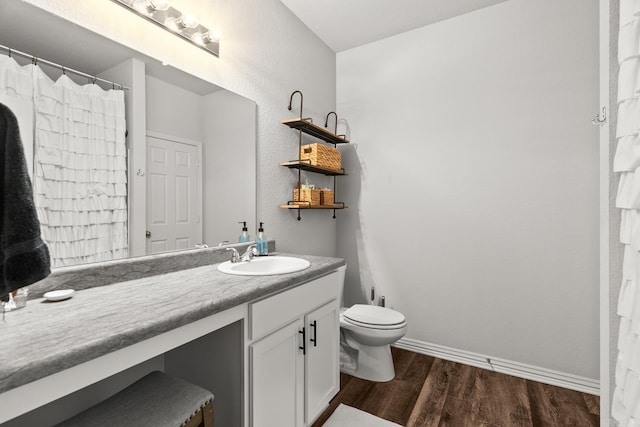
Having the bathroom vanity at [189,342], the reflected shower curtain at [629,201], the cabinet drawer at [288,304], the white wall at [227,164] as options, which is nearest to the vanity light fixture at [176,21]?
the white wall at [227,164]

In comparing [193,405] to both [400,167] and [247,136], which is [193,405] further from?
[400,167]

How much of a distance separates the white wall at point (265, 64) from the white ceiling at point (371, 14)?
4.5 inches

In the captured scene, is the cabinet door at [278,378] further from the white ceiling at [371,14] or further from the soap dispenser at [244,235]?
the white ceiling at [371,14]

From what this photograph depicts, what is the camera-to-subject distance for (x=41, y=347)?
663 mm

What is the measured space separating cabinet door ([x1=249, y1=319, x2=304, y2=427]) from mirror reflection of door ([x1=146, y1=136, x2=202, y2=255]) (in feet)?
2.21

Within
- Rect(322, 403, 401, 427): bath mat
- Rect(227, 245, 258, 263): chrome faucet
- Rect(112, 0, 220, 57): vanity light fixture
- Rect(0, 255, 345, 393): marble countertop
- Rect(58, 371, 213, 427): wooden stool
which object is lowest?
Rect(322, 403, 401, 427): bath mat

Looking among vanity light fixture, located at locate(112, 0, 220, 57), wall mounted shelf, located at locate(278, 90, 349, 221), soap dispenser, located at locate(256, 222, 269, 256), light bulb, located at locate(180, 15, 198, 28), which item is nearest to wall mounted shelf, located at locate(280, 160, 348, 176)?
wall mounted shelf, located at locate(278, 90, 349, 221)

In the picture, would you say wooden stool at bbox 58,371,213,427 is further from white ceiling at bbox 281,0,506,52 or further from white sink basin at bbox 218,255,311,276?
white ceiling at bbox 281,0,506,52

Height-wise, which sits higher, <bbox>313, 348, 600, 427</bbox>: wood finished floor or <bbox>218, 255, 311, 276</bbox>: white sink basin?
<bbox>218, 255, 311, 276</bbox>: white sink basin

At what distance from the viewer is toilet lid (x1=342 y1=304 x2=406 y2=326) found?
1.97m

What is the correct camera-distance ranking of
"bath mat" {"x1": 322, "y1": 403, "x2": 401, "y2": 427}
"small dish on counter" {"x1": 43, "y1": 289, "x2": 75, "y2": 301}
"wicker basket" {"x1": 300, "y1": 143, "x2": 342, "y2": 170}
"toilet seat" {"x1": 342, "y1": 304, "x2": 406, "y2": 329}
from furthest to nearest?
"wicker basket" {"x1": 300, "y1": 143, "x2": 342, "y2": 170} < "toilet seat" {"x1": 342, "y1": 304, "x2": 406, "y2": 329} < "bath mat" {"x1": 322, "y1": 403, "x2": 401, "y2": 427} < "small dish on counter" {"x1": 43, "y1": 289, "x2": 75, "y2": 301}

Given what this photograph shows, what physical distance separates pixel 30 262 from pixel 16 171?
0.21 m

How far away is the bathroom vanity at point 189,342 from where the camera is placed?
0.66 meters

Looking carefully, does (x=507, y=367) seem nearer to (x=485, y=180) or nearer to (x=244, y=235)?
(x=485, y=180)
